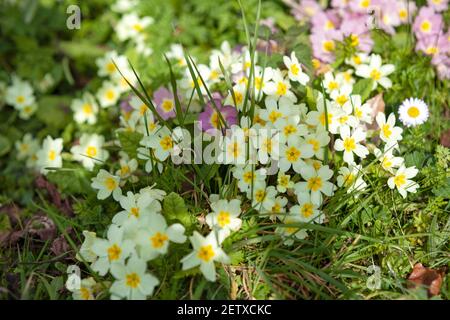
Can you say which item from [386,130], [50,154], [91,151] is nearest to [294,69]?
[386,130]

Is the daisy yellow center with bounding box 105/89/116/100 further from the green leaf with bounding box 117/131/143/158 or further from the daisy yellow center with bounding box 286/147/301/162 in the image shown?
the daisy yellow center with bounding box 286/147/301/162

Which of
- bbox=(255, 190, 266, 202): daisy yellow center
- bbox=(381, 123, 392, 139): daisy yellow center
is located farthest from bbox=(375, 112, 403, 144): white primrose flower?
bbox=(255, 190, 266, 202): daisy yellow center

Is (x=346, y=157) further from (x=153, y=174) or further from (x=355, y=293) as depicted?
(x=153, y=174)

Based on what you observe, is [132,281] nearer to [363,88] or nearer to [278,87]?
[278,87]

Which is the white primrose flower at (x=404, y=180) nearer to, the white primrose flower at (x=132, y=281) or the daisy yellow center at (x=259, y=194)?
the daisy yellow center at (x=259, y=194)

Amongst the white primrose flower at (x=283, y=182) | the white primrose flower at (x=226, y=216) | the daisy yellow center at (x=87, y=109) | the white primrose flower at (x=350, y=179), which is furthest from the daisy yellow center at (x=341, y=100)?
the daisy yellow center at (x=87, y=109)

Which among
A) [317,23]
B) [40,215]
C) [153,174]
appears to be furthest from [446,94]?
[40,215]
